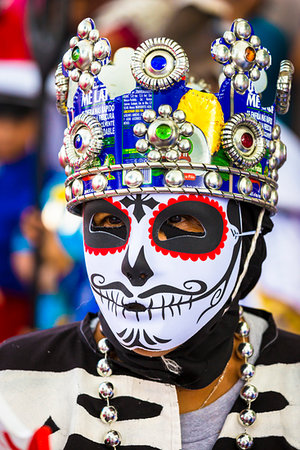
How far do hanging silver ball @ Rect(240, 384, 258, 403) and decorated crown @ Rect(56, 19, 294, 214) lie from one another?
0.60 m

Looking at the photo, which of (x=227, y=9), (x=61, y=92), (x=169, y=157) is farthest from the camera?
(x=227, y=9)

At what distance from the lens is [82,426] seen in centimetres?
212

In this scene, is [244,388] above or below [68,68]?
below

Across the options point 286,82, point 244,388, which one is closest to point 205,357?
point 244,388

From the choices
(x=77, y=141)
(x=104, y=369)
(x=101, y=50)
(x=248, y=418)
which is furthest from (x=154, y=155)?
(x=248, y=418)

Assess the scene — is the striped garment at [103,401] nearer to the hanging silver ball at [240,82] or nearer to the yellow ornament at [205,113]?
the yellow ornament at [205,113]

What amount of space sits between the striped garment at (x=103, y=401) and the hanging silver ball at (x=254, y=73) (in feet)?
2.99

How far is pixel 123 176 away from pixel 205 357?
2.19 ft

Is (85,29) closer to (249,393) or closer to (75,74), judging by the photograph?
(75,74)

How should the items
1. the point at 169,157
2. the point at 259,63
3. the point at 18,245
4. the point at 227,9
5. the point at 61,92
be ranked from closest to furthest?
1. the point at 169,157
2. the point at 259,63
3. the point at 61,92
4. the point at 227,9
5. the point at 18,245

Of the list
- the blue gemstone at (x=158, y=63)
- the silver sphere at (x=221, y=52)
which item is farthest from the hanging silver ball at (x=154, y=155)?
the silver sphere at (x=221, y=52)

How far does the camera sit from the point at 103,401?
221cm

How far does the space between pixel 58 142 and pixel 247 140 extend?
316 cm

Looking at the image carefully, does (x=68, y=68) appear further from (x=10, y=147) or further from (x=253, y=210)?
(x=10, y=147)
